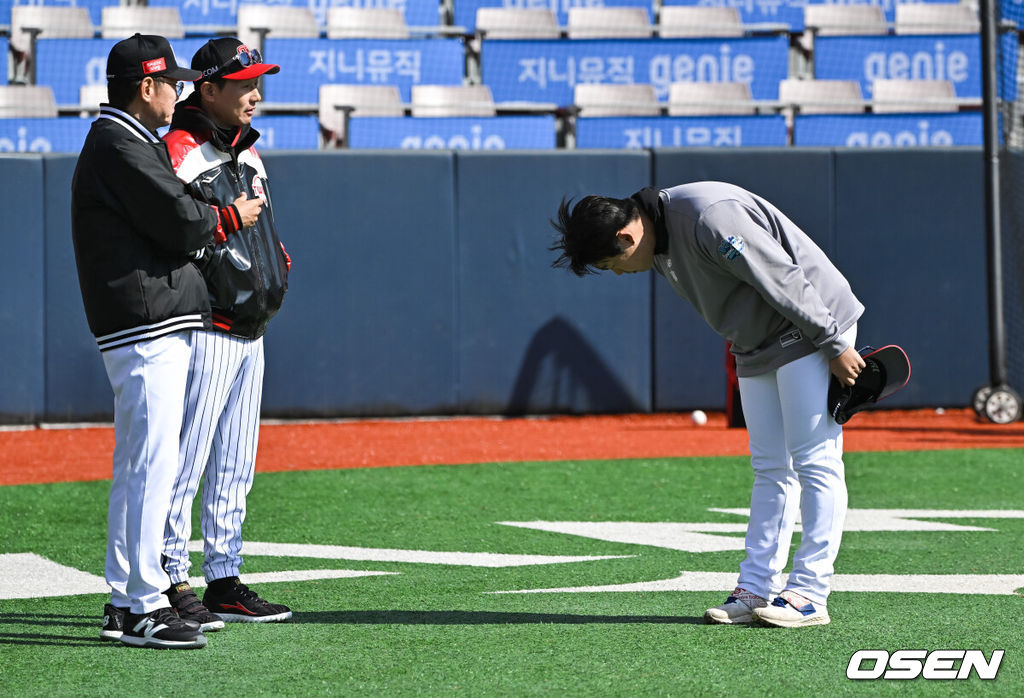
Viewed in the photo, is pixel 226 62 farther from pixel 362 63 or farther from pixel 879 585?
pixel 362 63

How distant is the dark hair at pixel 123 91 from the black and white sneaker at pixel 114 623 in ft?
5.21

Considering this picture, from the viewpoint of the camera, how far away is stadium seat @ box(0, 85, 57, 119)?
12.9m

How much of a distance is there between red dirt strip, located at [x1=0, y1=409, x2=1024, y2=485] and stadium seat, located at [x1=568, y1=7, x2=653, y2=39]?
188 inches

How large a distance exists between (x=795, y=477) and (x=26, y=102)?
34.8ft

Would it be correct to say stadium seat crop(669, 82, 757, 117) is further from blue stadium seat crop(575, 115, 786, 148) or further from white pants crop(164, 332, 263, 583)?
white pants crop(164, 332, 263, 583)

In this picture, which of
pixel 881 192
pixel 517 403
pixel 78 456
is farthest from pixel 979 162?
pixel 78 456

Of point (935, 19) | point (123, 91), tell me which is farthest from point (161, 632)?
point (935, 19)

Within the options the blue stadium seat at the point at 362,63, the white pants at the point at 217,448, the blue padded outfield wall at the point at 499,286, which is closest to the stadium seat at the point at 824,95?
the blue padded outfield wall at the point at 499,286

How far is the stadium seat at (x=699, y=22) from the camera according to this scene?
49.2 feet

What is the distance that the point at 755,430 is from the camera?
4.48 m

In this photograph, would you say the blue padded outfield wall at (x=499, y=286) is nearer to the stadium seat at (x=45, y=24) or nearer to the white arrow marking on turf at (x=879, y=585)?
the stadium seat at (x=45, y=24)

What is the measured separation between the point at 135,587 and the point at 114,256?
103 centimetres

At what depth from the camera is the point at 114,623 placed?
427cm

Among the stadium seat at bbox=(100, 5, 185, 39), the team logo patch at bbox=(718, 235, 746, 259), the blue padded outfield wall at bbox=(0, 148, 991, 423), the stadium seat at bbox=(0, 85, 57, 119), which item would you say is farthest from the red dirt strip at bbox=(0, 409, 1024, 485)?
the team logo patch at bbox=(718, 235, 746, 259)
